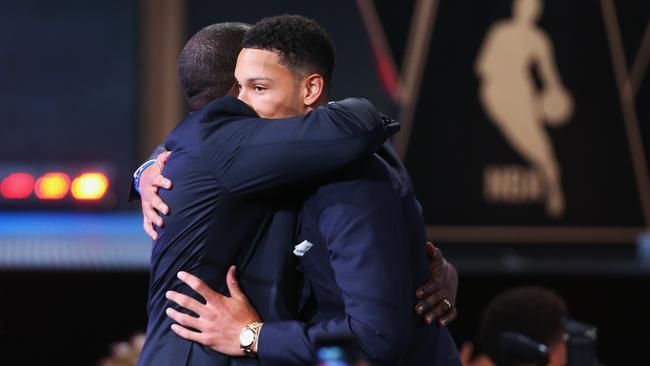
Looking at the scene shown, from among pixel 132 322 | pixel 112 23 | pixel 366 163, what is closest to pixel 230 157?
pixel 366 163

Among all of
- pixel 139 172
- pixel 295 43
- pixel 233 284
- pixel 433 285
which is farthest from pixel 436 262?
pixel 139 172

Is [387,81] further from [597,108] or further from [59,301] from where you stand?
[59,301]

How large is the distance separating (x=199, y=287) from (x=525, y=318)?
1.48 metres

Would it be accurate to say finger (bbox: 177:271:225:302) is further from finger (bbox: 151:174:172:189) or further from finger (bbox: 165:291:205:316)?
finger (bbox: 151:174:172:189)

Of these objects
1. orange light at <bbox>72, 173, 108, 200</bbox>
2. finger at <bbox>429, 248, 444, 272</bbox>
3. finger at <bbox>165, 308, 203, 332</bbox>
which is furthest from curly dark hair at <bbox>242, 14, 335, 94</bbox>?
orange light at <bbox>72, 173, 108, 200</bbox>

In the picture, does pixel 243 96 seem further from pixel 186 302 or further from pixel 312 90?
pixel 186 302

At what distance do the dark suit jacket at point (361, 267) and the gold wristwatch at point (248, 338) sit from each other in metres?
0.02

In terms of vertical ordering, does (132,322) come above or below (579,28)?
below

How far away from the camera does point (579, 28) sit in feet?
→ 18.5

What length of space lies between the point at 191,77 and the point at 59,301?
2.68 m

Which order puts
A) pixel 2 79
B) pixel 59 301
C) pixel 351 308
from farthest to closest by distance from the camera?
pixel 2 79 → pixel 59 301 → pixel 351 308

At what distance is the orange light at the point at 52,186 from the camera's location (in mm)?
5527

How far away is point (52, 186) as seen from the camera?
5555mm

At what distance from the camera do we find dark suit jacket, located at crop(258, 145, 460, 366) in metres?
2.38
